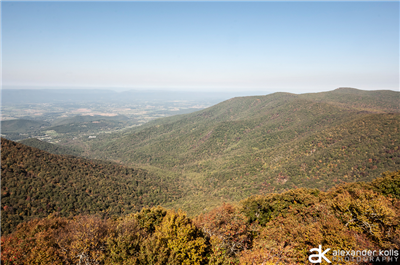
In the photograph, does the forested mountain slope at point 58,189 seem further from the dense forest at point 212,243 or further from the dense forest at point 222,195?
the dense forest at point 212,243

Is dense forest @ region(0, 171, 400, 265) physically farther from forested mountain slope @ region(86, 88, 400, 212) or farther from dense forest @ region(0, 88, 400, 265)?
forested mountain slope @ region(86, 88, 400, 212)

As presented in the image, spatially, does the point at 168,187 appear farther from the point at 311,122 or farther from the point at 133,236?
the point at 311,122

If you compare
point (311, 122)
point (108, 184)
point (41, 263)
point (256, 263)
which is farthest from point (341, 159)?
point (108, 184)
